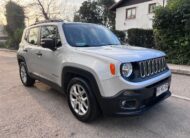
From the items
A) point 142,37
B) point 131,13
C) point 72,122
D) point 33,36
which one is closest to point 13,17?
point 131,13

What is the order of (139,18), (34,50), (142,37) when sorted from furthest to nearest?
(139,18) → (142,37) → (34,50)

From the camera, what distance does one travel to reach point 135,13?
76.8ft

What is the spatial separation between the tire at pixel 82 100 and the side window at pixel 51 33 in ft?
3.13

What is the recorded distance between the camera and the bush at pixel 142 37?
41.7 feet

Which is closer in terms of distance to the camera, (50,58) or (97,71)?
(97,71)

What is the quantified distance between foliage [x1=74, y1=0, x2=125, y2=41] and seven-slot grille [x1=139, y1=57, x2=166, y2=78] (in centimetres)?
2786

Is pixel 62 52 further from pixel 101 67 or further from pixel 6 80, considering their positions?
pixel 6 80

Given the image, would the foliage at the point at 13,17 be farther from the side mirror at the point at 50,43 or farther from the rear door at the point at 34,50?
the side mirror at the point at 50,43

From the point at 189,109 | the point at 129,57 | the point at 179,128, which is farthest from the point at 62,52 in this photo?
the point at 189,109

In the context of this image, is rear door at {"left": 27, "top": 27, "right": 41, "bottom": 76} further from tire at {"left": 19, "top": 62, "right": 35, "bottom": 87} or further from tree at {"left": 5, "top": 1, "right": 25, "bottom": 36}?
tree at {"left": 5, "top": 1, "right": 25, "bottom": 36}

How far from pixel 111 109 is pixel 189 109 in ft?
6.41

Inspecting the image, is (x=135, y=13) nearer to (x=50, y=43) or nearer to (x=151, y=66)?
(x=50, y=43)

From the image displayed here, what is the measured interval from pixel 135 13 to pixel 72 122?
21.5 m

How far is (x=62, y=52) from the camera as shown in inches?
157
